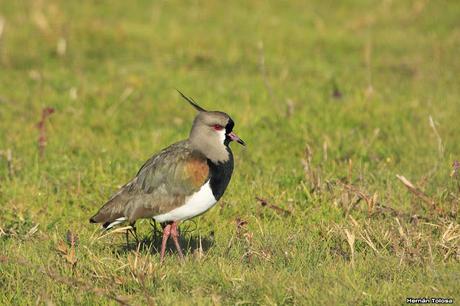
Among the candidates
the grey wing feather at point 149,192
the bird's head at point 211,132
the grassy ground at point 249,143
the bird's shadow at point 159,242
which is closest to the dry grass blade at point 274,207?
the grassy ground at point 249,143

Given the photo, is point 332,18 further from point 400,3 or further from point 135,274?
point 135,274

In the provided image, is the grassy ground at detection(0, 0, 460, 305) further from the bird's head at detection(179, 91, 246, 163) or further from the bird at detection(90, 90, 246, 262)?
the bird's head at detection(179, 91, 246, 163)

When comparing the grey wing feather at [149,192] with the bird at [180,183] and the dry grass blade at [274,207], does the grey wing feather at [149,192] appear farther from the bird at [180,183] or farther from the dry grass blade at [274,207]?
the dry grass blade at [274,207]

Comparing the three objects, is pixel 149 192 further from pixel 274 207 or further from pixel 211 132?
pixel 274 207

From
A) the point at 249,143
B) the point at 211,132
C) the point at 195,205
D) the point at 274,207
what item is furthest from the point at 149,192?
the point at 249,143

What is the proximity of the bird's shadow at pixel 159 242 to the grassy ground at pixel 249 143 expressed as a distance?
0.04 m

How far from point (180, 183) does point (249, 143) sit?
3036 millimetres

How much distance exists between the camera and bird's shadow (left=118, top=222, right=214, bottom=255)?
21.5ft

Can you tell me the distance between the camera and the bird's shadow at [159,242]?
656cm

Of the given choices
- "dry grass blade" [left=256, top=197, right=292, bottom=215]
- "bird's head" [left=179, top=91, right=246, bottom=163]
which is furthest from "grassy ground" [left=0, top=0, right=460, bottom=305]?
"bird's head" [left=179, top=91, right=246, bottom=163]

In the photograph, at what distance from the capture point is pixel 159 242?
6.86 m

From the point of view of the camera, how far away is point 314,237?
6578 mm

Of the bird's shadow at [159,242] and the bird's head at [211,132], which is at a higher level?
the bird's head at [211,132]

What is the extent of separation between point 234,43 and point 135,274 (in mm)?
8130
